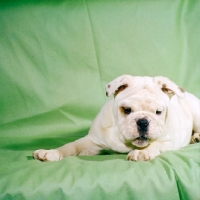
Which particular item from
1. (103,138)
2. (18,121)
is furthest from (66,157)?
(18,121)

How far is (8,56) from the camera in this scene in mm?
2318

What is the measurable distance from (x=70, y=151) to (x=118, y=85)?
17.0 inches

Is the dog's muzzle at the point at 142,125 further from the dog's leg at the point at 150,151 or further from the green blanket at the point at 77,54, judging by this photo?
the green blanket at the point at 77,54

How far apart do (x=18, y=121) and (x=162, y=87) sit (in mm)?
1026

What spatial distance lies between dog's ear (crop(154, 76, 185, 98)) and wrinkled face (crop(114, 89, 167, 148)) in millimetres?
71

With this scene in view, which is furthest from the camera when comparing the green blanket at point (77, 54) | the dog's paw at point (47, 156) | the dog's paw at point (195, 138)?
the green blanket at point (77, 54)

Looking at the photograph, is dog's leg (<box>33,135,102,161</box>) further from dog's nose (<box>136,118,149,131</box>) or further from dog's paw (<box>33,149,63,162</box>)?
dog's nose (<box>136,118,149,131</box>)

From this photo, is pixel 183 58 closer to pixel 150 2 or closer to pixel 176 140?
pixel 150 2

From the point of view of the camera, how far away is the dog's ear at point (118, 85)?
1730 mm

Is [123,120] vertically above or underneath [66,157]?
above

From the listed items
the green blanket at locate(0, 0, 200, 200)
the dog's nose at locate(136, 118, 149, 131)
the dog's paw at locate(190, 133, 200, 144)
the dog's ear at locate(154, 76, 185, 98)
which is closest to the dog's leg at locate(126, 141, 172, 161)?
the dog's nose at locate(136, 118, 149, 131)

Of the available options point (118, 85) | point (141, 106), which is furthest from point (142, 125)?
point (118, 85)

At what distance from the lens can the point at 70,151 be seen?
1.88 meters

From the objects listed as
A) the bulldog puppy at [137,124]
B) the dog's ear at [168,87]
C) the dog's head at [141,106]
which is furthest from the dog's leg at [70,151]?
the dog's ear at [168,87]
